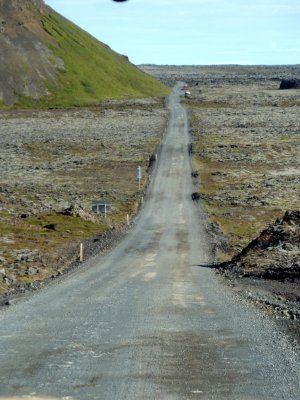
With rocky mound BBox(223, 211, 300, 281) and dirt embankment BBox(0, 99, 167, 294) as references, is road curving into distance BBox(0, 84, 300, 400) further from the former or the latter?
dirt embankment BBox(0, 99, 167, 294)

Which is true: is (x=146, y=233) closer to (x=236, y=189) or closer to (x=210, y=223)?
(x=210, y=223)

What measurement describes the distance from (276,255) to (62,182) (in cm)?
4875

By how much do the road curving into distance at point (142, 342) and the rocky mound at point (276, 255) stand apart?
7.51ft

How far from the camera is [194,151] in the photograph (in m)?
107

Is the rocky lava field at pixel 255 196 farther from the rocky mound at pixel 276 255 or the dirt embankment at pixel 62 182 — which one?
the dirt embankment at pixel 62 182

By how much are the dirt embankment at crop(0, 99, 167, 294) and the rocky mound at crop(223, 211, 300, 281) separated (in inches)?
409

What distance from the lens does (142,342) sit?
59.1ft

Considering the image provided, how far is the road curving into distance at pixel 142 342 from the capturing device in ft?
46.0

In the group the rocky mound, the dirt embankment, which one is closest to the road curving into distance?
the rocky mound

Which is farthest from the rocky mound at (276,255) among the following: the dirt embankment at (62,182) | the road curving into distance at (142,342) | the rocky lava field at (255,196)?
the dirt embankment at (62,182)

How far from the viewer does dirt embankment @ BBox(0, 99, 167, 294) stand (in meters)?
40.8

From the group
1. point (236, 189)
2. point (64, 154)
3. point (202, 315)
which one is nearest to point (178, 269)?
point (202, 315)

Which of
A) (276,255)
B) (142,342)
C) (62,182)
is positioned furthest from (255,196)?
(142,342)

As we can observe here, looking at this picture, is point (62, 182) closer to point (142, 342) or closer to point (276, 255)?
point (276, 255)
